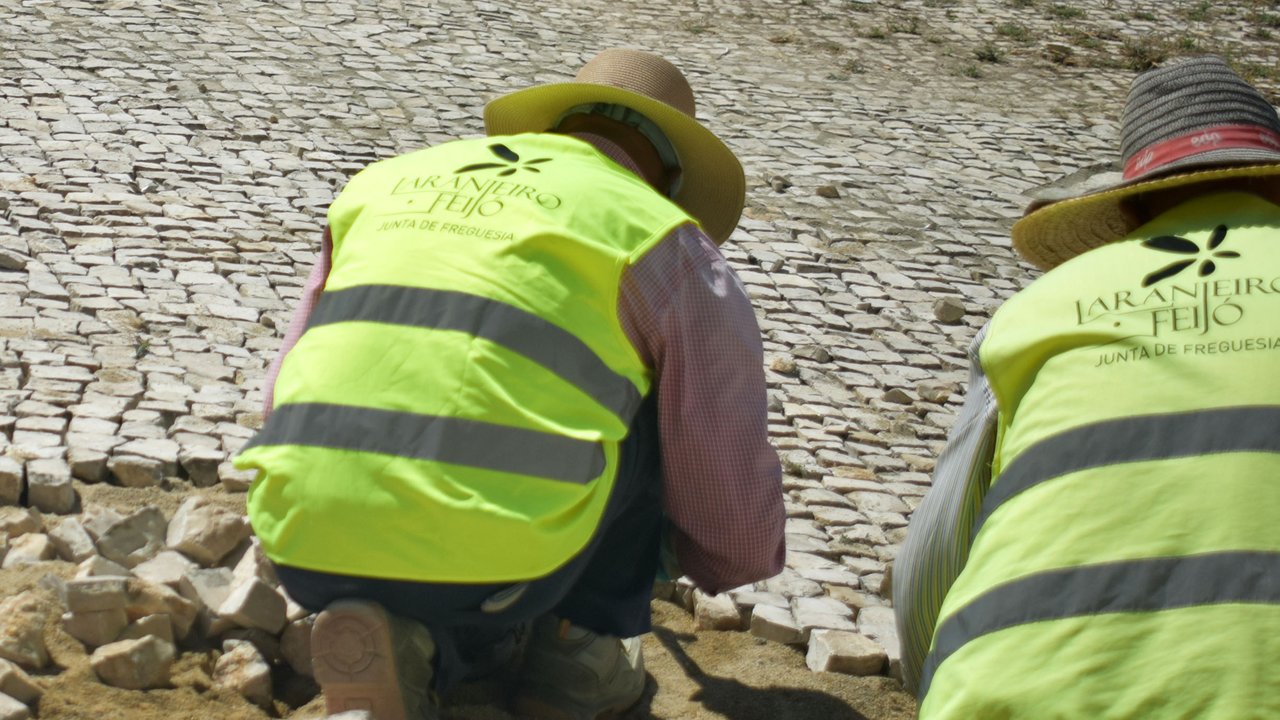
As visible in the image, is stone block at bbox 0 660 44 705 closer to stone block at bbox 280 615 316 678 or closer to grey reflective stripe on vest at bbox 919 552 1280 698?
stone block at bbox 280 615 316 678

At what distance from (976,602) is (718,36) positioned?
36.2 feet

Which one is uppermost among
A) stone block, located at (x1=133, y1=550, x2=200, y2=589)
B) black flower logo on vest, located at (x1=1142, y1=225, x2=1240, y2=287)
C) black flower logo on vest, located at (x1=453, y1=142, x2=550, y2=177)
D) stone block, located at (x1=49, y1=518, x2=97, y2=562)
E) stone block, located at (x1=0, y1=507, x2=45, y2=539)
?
black flower logo on vest, located at (x1=1142, y1=225, x2=1240, y2=287)

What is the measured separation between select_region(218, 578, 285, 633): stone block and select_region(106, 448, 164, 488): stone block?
1.06 m

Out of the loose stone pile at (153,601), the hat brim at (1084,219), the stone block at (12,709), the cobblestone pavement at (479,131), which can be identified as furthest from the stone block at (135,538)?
the hat brim at (1084,219)

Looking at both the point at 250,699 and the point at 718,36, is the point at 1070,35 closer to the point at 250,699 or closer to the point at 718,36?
the point at 718,36

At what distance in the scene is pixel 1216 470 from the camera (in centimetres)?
231

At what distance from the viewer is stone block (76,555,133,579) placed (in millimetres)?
3910

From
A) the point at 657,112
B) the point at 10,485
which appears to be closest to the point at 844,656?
the point at 657,112

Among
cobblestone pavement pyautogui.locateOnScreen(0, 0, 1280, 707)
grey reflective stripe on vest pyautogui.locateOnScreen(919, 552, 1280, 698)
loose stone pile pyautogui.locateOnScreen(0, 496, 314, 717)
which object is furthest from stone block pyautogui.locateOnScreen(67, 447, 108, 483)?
grey reflective stripe on vest pyautogui.locateOnScreen(919, 552, 1280, 698)

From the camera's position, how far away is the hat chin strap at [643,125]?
13.4 ft

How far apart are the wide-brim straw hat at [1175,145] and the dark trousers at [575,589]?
1.10m

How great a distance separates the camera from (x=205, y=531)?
430 cm

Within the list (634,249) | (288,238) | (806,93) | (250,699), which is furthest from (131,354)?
(806,93)

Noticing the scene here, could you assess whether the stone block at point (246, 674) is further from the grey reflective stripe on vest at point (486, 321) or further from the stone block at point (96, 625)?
the grey reflective stripe on vest at point (486, 321)
